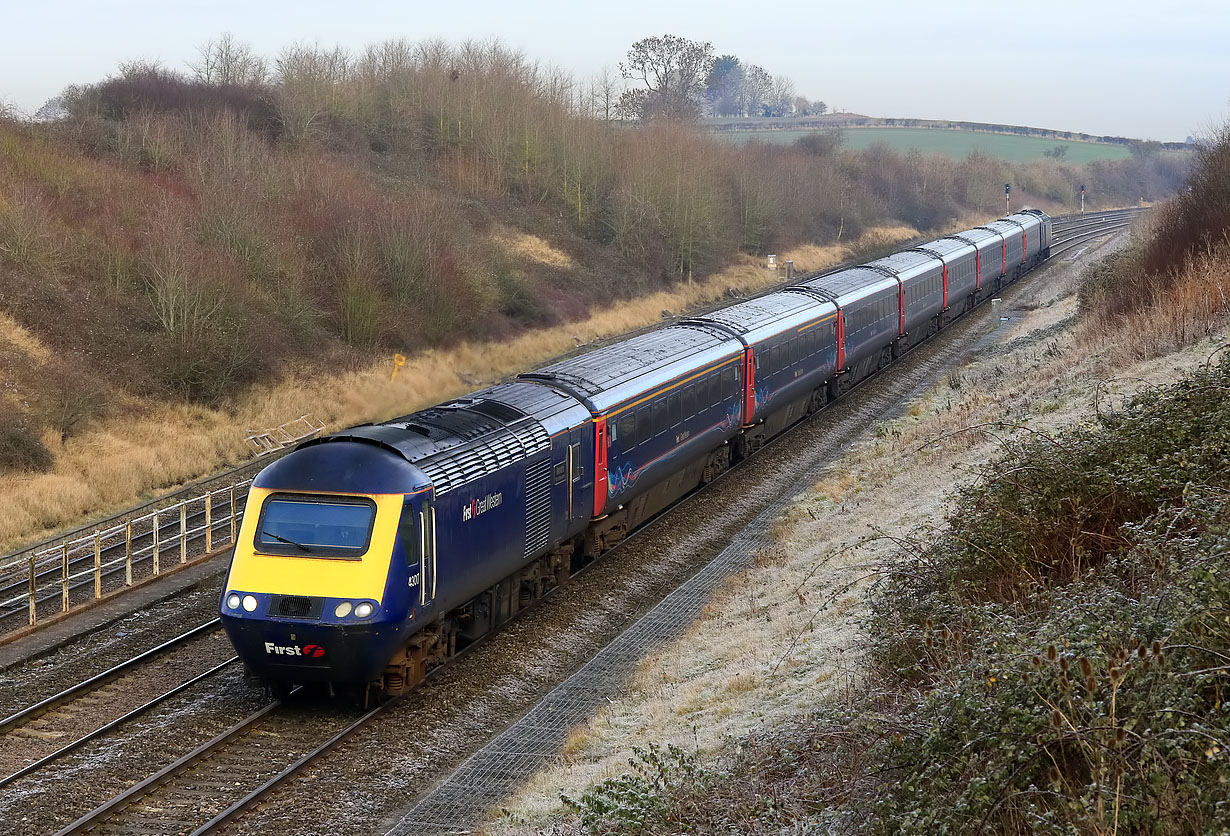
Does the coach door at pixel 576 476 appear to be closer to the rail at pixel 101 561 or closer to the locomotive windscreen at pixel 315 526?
the rail at pixel 101 561

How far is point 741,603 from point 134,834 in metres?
8.66

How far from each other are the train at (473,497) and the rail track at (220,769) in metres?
0.48

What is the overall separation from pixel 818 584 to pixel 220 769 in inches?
313

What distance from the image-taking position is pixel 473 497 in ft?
47.2

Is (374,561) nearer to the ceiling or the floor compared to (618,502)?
nearer to the ceiling

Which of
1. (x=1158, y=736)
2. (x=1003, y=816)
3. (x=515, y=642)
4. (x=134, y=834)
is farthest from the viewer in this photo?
(x=515, y=642)

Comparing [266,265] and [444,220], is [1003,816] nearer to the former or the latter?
[266,265]

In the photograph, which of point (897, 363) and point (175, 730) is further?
point (897, 363)

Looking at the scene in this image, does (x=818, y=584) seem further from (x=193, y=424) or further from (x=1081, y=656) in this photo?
(x=193, y=424)

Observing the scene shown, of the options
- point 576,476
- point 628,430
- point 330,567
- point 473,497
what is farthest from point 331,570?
point 628,430

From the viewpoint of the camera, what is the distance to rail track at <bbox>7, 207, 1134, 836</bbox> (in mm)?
10805

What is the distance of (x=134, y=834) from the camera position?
10.6 meters

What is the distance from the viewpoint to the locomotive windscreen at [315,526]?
42.2ft

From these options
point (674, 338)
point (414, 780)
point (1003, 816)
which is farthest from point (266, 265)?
point (1003, 816)
